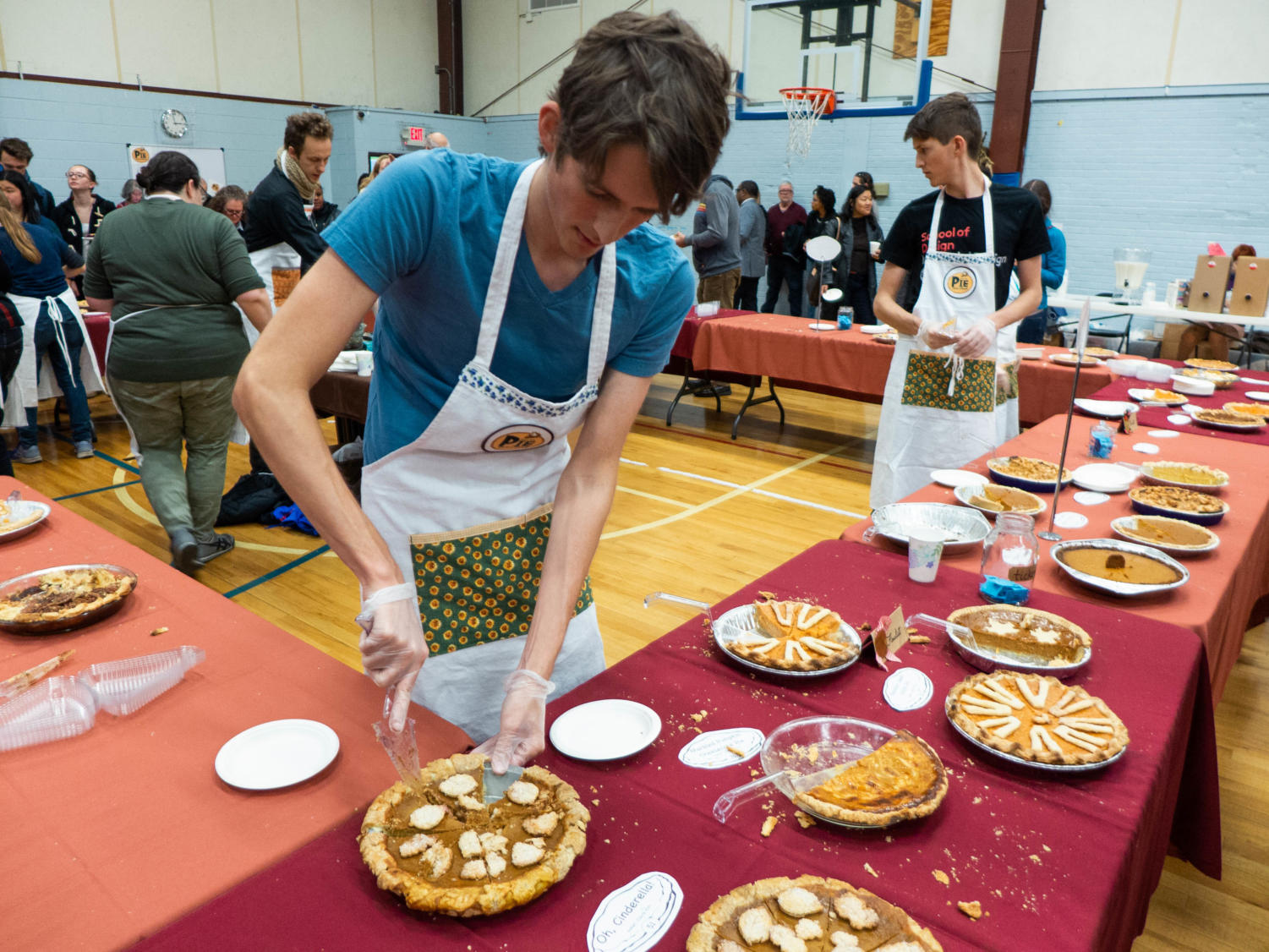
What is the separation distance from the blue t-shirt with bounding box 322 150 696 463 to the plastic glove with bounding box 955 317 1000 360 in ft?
5.12

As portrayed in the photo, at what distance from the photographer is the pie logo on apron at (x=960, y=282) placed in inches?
115

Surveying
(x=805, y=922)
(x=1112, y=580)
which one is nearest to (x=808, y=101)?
(x=1112, y=580)

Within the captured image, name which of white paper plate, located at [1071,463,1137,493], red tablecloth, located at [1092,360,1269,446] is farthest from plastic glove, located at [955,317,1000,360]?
red tablecloth, located at [1092,360,1269,446]

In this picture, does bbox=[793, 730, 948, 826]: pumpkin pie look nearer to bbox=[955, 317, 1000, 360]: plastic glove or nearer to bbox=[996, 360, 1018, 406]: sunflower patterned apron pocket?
bbox=[955, 317, 1000, 360]: plastic glove

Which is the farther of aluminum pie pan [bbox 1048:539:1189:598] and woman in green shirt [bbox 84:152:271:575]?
woman in green shirt [bbox 84:152:271:575]

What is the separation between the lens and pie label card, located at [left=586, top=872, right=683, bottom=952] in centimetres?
83

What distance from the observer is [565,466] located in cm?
144

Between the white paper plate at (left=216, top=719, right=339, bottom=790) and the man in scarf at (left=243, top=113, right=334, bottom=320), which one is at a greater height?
the man in scarf at (left=243, top=113, right=334, bottom=320)

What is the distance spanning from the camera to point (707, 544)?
4027 mm

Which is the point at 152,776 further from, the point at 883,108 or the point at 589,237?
the point at 883,108

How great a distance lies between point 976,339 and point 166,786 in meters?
2.41

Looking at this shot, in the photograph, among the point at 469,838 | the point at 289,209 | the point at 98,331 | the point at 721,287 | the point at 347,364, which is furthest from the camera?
the point at 721,287

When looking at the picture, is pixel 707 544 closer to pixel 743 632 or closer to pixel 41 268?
pixel 743 632

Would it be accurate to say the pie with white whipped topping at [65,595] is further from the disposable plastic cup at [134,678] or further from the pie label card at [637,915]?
the pie label card at [637,915]
